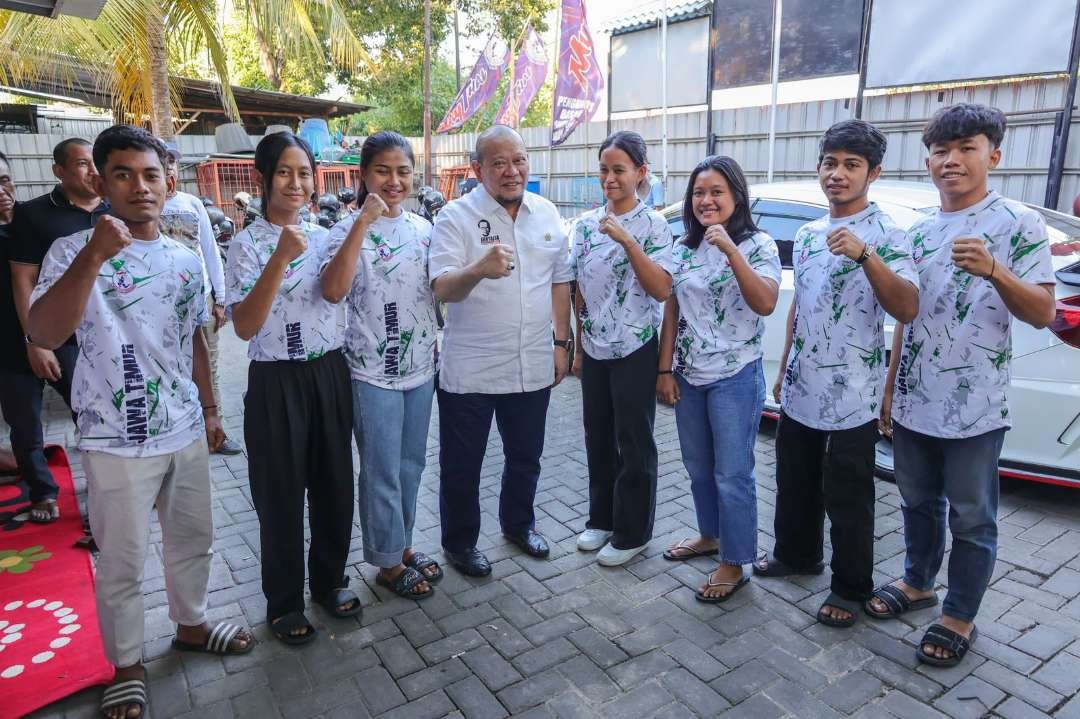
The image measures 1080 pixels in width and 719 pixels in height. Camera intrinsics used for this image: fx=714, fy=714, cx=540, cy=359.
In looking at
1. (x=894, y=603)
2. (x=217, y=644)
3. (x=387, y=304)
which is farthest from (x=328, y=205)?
(x=894, y=603)

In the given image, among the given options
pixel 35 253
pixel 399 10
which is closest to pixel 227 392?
pixel 35 253

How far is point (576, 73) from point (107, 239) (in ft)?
31.8

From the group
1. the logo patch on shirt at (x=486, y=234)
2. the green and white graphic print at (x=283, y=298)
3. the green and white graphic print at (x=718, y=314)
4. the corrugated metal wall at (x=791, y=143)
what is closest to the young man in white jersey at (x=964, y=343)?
the green and white graphic print at (x=718, y=314)

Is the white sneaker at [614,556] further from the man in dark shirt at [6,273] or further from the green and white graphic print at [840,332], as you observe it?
the man in dark shirt at [6,273]

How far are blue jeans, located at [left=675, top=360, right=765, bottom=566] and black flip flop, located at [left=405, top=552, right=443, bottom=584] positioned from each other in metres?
1.25

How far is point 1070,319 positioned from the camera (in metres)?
3.35

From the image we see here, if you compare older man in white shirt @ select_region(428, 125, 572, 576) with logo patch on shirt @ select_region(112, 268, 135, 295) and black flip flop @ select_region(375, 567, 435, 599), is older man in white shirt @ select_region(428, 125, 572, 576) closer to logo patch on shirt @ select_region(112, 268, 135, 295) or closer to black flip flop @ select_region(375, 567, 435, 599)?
black flip flop @ select_region(375, 567, 435, 599)

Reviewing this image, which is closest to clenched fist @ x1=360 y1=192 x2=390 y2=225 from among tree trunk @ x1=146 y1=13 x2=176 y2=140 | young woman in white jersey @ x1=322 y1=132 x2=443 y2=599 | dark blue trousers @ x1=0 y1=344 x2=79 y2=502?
young woman in white jersey @ x1=322 y1=132 x2=443 y2=599

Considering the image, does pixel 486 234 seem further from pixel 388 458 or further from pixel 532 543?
pixel 532 543

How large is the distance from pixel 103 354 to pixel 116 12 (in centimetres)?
629

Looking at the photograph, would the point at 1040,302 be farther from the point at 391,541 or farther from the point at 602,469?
the point at 391,541

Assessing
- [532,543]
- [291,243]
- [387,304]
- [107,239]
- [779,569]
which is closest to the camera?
[107,239]

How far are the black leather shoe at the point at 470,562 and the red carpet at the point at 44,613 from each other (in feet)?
4.60

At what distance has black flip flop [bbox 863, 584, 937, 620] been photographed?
287cm
